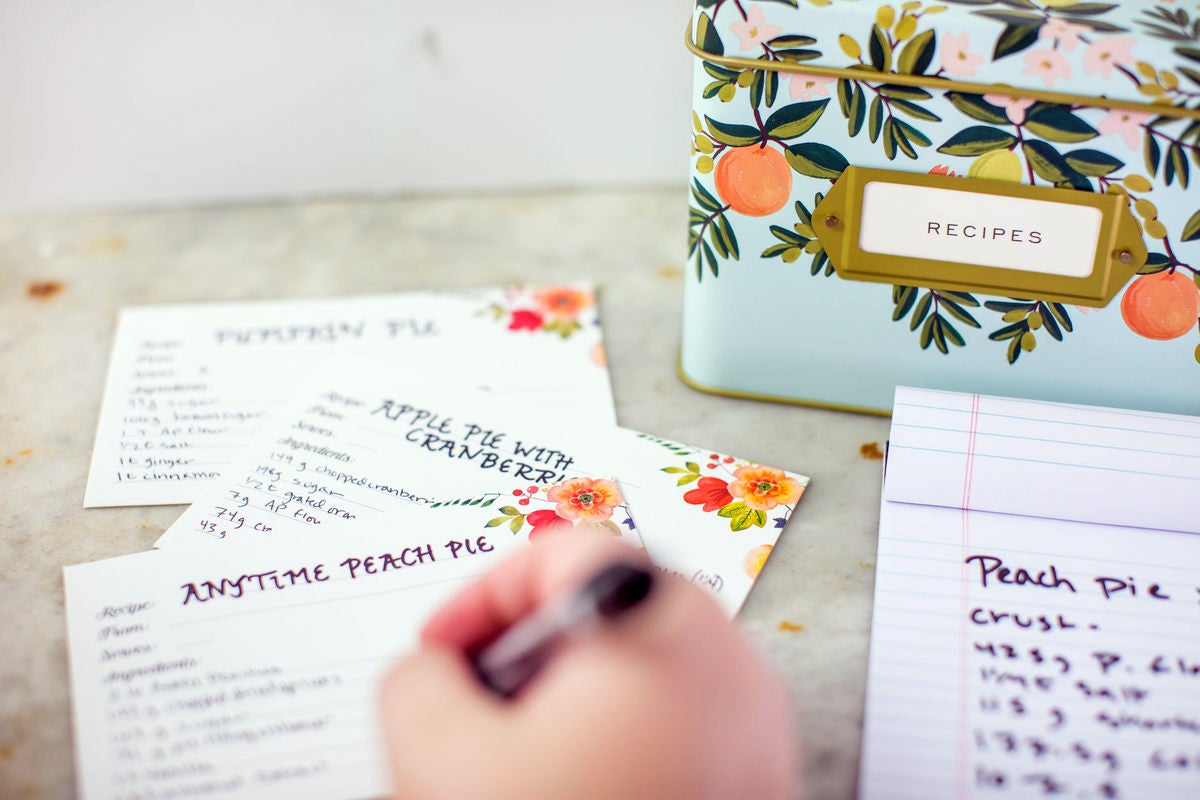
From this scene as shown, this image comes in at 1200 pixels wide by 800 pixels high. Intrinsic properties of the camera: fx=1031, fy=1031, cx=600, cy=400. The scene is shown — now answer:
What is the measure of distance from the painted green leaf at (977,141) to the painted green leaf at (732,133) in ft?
0.30

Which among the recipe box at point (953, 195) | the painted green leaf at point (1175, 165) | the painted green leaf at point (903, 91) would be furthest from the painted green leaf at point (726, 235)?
the painted green leaf at point (1175, 165)

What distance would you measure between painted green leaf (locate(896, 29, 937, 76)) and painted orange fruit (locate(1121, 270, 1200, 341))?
0.52 ft

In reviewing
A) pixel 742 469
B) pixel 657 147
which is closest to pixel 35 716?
pixel 742 469

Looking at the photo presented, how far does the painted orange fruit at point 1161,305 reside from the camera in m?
0.52

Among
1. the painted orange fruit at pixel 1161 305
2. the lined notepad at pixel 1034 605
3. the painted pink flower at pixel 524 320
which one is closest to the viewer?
the lined notepad at pixel 1034 605

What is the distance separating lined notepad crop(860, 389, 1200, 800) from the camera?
0.42 m

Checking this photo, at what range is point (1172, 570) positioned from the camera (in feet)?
1.65

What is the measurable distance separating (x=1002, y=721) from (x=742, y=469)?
19cm

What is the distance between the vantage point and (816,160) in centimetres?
53

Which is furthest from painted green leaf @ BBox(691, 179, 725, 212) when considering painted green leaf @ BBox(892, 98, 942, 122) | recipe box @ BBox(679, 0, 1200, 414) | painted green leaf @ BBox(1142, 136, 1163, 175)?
painted green leaf @ BBox(1142, 136, 1163, 175)

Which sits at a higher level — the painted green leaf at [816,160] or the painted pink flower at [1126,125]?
the painted pink flower at [1126,125]

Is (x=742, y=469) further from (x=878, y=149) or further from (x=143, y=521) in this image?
(x=143, y=521)

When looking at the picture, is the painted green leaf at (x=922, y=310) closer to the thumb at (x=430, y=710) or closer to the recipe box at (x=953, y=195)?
the recipe box at (x=953, y=195)

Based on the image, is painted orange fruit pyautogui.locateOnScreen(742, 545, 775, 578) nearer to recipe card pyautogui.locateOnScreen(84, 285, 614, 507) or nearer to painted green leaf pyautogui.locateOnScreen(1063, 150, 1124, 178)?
recipe card pyautogui.locateOnScreen(84, 285, 614, 507)
